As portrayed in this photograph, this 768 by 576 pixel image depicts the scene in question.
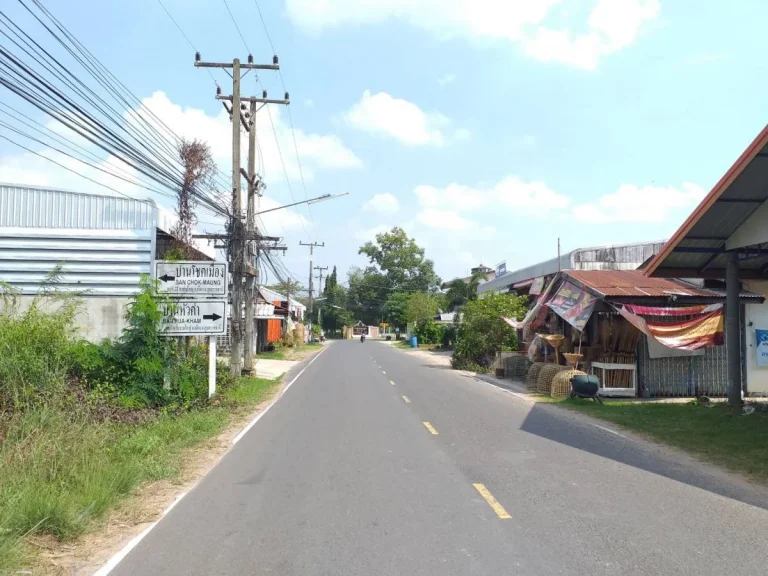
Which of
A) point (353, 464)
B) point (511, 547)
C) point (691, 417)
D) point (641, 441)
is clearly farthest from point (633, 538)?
point (691, 417)

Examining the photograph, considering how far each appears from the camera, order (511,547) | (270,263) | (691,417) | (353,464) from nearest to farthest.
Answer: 1. (511,547)
2. (353,464)
3. (691,417)
4. (270,263)

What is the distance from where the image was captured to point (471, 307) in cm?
3384

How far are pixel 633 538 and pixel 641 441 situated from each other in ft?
21.1

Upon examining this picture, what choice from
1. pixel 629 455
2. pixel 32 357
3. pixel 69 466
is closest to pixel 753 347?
pixel 629 455

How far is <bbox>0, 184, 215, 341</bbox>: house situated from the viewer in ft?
71.3

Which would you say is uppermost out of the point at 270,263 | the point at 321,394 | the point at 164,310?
the point at 270,263

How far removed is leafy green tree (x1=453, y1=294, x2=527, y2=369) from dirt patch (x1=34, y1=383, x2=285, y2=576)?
76.7ft

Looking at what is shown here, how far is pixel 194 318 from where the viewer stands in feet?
52.7

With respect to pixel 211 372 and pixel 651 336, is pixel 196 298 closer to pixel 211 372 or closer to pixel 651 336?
pixel 211 372

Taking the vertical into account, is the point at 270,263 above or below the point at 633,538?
above

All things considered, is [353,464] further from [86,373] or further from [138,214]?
[138,214]

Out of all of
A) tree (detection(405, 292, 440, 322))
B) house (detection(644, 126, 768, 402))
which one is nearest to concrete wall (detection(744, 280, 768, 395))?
house (detection(644, 126, 768, 402))

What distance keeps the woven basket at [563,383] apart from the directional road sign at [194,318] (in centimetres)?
964

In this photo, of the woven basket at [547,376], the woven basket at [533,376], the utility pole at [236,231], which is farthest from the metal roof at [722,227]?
the utility pole at [236,231]
